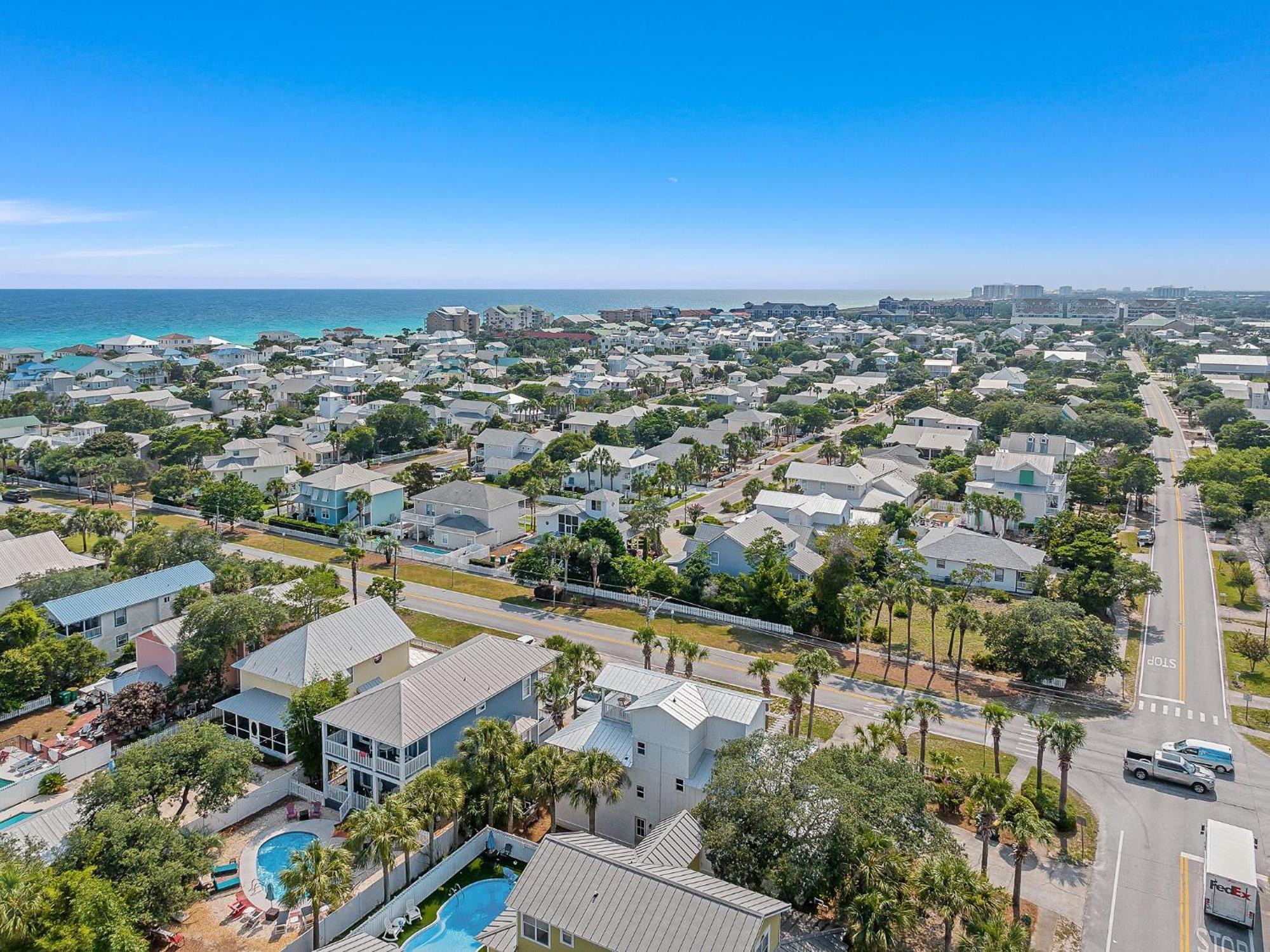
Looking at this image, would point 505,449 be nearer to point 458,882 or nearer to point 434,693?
point 434,693

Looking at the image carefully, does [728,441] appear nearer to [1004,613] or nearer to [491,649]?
[1004,613]

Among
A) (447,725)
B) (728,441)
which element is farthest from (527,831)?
(728,441)

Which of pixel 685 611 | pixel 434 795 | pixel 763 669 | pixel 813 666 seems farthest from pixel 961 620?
pixel 434 795

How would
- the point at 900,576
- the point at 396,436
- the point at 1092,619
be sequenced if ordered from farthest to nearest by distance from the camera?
the point at 396,436 < the point at 900,576 < the point at 1092,619

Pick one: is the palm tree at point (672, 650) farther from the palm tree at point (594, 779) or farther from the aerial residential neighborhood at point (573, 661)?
the palm tree at point (594, 779)

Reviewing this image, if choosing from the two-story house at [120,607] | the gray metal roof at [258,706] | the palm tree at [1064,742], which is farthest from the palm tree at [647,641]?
the two-story house at [120,607]

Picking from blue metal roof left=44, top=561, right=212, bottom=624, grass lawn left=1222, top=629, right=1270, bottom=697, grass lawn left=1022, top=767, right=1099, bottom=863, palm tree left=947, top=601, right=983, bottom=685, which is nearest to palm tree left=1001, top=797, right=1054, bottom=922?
grass lawn left=1022, top=767, right=1099, bottom=863
